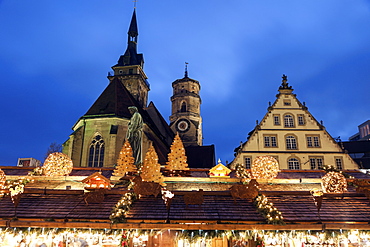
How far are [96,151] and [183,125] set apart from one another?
27.3 m

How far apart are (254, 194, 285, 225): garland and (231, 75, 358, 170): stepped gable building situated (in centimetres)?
1604

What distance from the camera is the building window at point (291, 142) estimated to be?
28.0m

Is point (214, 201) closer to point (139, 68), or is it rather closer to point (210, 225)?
point (210, 225)

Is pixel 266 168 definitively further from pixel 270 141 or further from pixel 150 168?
pixel 270 141

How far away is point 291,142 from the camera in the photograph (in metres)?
28.1

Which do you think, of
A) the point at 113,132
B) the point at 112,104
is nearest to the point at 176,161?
the point at 113,132

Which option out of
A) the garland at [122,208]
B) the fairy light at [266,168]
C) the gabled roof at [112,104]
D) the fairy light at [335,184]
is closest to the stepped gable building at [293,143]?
the gabled roof at [112,104]

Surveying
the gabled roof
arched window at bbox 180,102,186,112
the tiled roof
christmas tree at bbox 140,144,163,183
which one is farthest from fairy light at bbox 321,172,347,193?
arched window at bbox 180,102,186,112

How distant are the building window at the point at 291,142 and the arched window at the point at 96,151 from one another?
16.9 metres

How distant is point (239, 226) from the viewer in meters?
10.1

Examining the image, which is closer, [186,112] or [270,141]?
[270,141]

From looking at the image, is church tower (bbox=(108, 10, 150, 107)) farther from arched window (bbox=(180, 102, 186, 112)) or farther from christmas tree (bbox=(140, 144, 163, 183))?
christmas tree (bbox=(140, 144, 163, 183))

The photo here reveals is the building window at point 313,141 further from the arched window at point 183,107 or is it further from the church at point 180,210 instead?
the arched window at point 183,107

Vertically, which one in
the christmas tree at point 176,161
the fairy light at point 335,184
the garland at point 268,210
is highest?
the christmas tree at point 176,161
